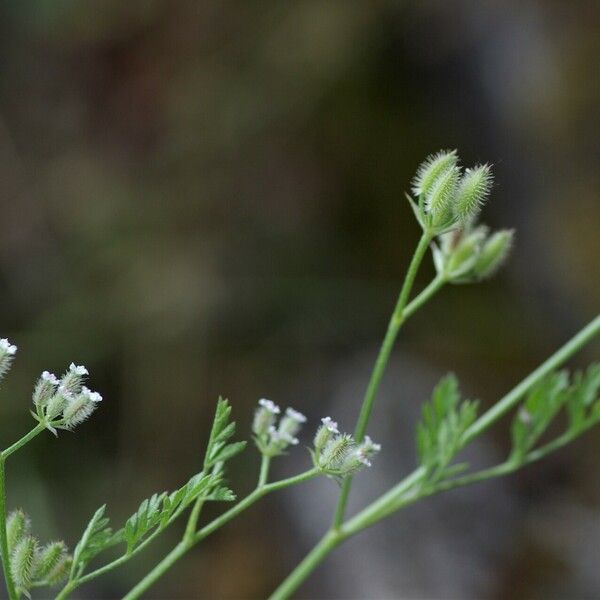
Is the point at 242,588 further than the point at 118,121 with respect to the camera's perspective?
No

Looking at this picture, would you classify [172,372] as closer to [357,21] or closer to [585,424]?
[357,21]

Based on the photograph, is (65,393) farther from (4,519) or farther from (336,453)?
(336,453)

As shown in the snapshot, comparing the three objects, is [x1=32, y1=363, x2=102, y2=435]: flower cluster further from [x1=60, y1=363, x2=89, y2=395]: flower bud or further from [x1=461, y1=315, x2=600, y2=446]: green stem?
[x1=461, y1=315, x2=600, y2=446]: green stem

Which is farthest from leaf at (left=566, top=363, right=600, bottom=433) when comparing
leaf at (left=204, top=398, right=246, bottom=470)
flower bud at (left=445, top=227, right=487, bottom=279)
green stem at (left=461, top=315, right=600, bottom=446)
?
leaf at (left=204, top=398, right=246, bottom=470)

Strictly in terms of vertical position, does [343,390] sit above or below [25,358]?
below

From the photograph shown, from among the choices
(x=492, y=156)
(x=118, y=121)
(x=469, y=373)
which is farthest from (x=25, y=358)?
(x=492, y=156)

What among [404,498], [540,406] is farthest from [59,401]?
[540,406]

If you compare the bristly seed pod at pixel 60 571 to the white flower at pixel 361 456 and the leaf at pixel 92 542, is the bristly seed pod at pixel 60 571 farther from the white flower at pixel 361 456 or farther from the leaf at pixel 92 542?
the white flower at pixel 361 456
